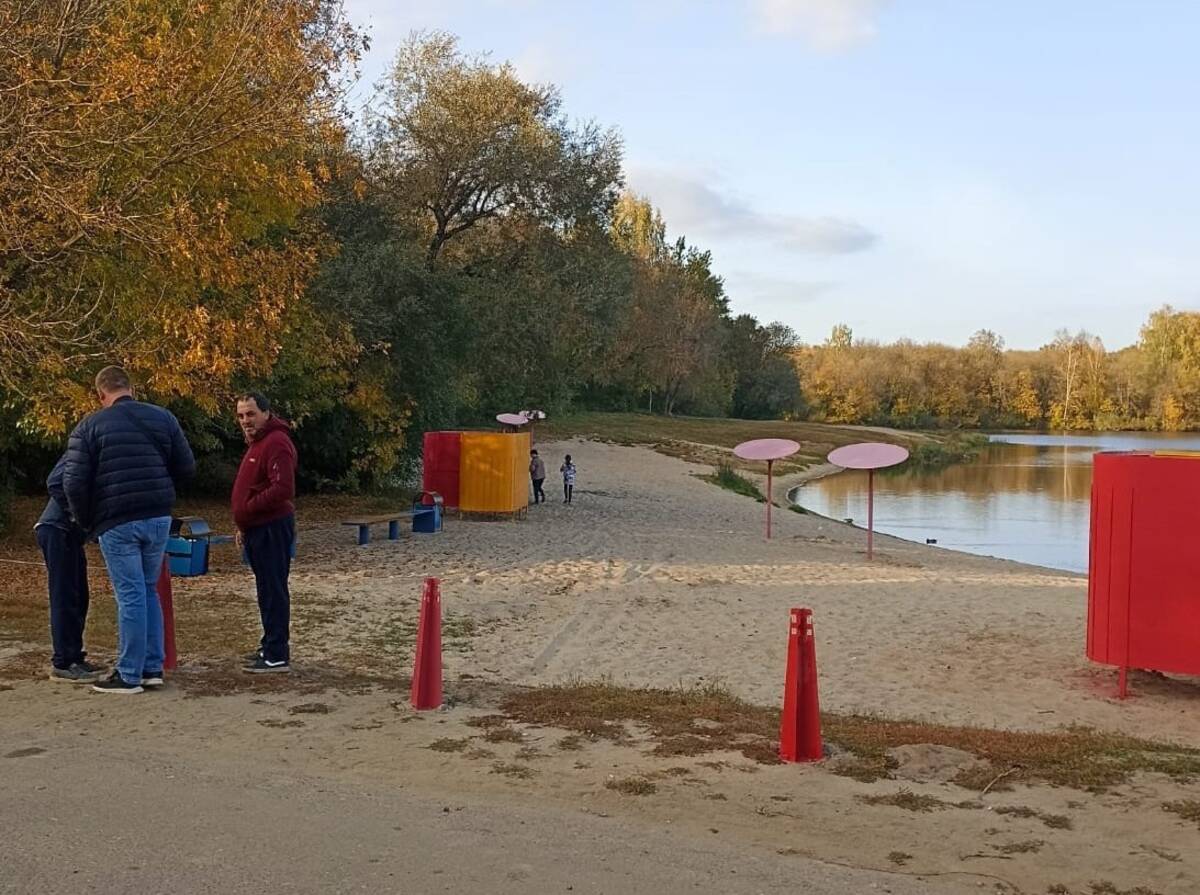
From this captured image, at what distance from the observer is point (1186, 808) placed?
5312 mm

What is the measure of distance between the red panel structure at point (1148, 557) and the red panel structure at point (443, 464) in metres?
16.2

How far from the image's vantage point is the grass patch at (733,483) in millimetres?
39647

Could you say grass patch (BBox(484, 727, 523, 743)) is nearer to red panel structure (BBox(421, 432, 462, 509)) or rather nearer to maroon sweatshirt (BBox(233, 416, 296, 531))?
maroon sweatshirt (BBox(233, 416, 296, 531))

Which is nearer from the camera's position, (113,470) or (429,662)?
(113,470)

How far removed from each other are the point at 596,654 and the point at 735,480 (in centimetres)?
3176

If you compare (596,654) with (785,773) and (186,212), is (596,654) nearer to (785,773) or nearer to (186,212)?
(785,773)

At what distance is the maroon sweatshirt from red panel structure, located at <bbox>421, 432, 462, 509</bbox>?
619 inches

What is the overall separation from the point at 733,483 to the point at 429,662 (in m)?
34.6

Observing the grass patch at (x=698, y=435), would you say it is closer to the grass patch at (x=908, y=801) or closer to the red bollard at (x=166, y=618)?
the red bollard at (x=166, y=618)

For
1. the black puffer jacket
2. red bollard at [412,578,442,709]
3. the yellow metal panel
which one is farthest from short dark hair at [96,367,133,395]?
the yellow metal panel

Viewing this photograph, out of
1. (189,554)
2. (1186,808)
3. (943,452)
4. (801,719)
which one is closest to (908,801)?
(801,719)

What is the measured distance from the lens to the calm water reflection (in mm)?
29922

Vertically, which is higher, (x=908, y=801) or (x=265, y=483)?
(x=265, y=483)

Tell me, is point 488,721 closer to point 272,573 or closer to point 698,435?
point 272,573
